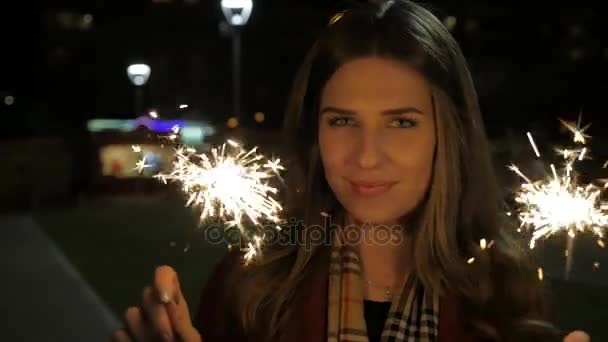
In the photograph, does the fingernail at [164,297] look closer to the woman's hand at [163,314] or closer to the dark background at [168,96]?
the woman's hand at [163,314]

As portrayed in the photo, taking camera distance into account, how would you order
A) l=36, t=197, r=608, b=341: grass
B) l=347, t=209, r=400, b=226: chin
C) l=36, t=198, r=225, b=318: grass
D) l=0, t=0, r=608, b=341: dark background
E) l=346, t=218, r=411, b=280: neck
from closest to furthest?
l=347, t=209, r=400, b=226: chin → l=346, t=218, r=411, b=280: neck → l=36, t=197, r=608, b=341: grass → l=0, t=0, r=608, b=341: dark background → l=36, t=198, r=225, b=318: grass

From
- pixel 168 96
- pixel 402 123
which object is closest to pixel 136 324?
pixel 402 123

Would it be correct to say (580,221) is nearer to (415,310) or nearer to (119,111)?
(415,310)

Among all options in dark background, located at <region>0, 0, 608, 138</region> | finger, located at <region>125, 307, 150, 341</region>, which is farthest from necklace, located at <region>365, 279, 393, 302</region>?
dark background, located at <region>0, 0, 608, 138</region>

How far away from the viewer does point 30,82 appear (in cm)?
2423

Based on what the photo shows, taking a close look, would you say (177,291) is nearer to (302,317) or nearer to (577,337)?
(302,317)

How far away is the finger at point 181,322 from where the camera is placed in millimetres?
2029

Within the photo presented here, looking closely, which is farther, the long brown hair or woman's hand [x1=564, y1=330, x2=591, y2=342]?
the long brown hair

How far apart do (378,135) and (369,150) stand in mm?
49

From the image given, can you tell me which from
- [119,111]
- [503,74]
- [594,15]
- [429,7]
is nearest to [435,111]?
[429,7]

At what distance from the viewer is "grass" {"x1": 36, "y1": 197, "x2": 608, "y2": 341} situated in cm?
702

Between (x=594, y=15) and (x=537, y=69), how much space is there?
142cm

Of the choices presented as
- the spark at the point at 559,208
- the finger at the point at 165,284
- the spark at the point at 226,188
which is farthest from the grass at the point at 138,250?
the finger at the point at 165,284

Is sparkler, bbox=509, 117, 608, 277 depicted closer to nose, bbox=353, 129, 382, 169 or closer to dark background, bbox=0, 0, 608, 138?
nose, bbox=353, 129, 382, 169
